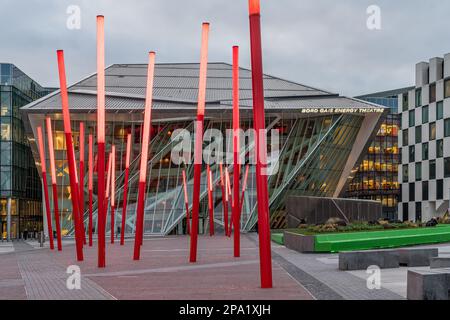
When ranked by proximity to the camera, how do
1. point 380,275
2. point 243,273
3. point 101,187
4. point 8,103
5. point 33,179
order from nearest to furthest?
point 380,275
point 243,273
point 101,187
point 8,103
point 33,179

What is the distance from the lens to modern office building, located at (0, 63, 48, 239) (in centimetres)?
7638

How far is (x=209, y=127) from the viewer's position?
2442 inches

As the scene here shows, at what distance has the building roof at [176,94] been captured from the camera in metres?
58.4

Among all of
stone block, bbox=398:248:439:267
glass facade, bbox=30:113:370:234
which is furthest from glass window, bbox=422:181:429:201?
stone block, bbox=398:248:439:267

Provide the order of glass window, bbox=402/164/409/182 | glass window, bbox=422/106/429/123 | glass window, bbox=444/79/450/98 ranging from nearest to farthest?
glass window, bbox=444/79/450/98, glass window, bbox=422/106/429/123, glass window, bbox=402/164/409/182

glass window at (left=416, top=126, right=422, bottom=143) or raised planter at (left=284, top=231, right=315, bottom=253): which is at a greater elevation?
glass window at (left=416, top=126, right=422, bottom=143)

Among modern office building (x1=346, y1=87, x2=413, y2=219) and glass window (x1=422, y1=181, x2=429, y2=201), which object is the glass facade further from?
modern office building (x1=346, y1=87, x2=413, y2=219)

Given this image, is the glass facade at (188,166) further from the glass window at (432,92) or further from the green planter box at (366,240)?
the green planter box at (366,240)

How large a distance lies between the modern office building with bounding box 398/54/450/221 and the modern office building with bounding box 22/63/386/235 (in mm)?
14054

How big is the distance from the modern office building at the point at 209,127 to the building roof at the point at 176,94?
0.28 ft

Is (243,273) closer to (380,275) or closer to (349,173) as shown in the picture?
(380,275)

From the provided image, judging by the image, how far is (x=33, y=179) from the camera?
85.7 metres
